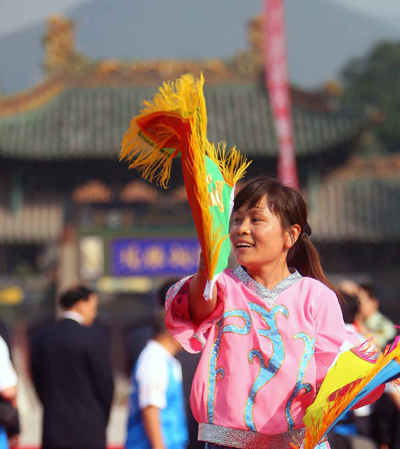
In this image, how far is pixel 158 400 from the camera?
326 cm

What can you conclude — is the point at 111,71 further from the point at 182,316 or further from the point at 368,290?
the point at 182,316

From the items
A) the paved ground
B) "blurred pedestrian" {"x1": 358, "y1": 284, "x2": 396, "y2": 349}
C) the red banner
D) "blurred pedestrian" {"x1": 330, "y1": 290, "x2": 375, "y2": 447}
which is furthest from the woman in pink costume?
the red banner

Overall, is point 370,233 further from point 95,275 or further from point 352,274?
point 95,275

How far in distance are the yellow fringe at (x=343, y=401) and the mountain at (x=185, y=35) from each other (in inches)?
933

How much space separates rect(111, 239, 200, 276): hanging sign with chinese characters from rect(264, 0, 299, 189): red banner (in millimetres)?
1933

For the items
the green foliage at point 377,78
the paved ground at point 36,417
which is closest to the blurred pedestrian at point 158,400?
the paved ground at point 36,417

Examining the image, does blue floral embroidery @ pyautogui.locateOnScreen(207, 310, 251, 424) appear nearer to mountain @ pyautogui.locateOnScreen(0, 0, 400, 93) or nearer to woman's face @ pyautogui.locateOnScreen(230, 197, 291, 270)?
woman's face @ pyautogui.locateOnScreen(230, 197, 291, 270)

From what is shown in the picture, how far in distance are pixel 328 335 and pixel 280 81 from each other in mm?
10452

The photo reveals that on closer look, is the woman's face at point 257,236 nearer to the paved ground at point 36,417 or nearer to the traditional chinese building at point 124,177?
the paved ground at point 36,417

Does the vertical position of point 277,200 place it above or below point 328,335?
above

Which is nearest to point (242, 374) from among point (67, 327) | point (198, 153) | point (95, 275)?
point (198, 153)

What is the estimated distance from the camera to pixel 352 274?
12086 mm

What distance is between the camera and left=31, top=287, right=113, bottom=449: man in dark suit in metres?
3.74

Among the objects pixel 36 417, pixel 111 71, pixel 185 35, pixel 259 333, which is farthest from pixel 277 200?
pixel 185 35
